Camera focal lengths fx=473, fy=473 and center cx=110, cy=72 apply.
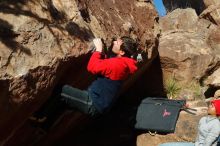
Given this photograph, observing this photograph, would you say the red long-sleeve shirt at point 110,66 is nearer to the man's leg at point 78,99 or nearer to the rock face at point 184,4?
the man's leg at point 78,99

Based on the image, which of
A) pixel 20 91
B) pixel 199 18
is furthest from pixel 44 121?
pixel 199 18

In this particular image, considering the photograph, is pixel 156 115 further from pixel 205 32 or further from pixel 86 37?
pixel 205 32

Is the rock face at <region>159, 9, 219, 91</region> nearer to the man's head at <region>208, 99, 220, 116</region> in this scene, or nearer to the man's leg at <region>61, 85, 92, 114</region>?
the man's head at <region>208, 99, 220, 116</region>

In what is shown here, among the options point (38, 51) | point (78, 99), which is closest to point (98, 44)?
point (78, 99)

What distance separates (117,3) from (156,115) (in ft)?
7.70

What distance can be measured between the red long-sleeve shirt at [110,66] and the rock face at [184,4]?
60.5 feet

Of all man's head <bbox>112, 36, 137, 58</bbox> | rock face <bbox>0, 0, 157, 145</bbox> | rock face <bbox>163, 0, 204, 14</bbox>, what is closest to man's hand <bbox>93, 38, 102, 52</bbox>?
rock face <bbox>0, 0, 157, 145</bbox>

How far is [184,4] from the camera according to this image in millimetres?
26266

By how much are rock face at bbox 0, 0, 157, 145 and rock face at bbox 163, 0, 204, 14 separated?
17799 millimetres

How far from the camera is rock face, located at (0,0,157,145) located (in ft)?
20.4

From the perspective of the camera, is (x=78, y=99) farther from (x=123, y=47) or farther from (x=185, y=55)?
(x=185, y=55)

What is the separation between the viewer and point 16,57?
6.23m

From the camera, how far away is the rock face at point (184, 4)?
2508 centimetres

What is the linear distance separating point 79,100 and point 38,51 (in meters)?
0.94
